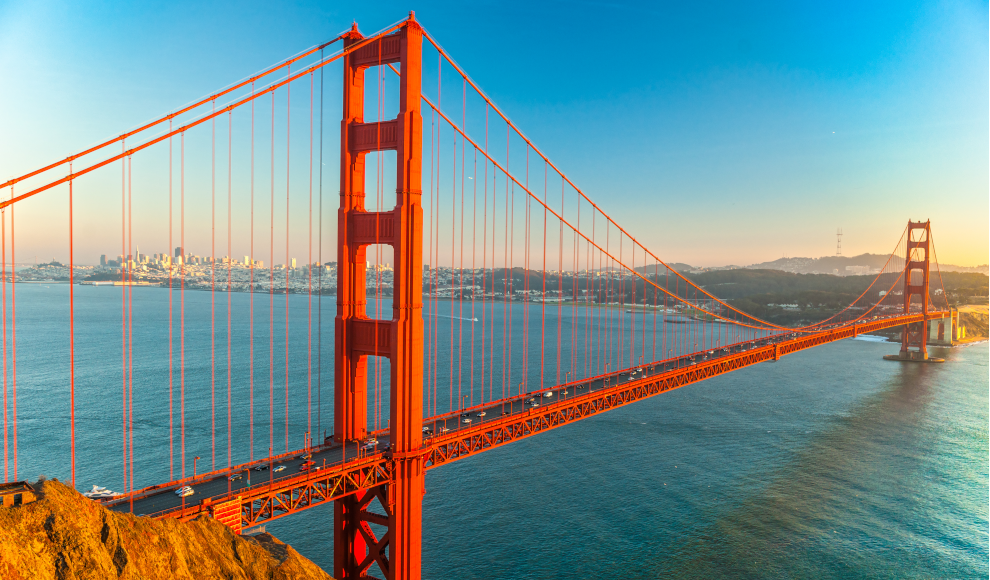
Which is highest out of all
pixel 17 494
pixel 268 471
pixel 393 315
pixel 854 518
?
pixel 393 315

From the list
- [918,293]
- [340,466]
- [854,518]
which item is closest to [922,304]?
[918,293]

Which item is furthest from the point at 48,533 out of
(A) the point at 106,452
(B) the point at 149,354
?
(B) the point at 149,354

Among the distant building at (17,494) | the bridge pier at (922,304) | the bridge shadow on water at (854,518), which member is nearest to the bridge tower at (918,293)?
the bridge pier at (922,304)

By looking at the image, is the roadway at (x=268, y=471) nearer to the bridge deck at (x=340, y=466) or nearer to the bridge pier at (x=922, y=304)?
the bridge deck at (x=340, y=466)

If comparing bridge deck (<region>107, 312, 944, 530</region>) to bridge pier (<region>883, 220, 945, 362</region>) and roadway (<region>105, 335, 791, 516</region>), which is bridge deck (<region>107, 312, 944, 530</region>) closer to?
roadway (<region>105, 335, 791, 516</region>)

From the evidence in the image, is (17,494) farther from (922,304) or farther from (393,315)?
(922,304)

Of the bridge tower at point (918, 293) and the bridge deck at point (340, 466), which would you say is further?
the bridge tower at point (918, 293)
